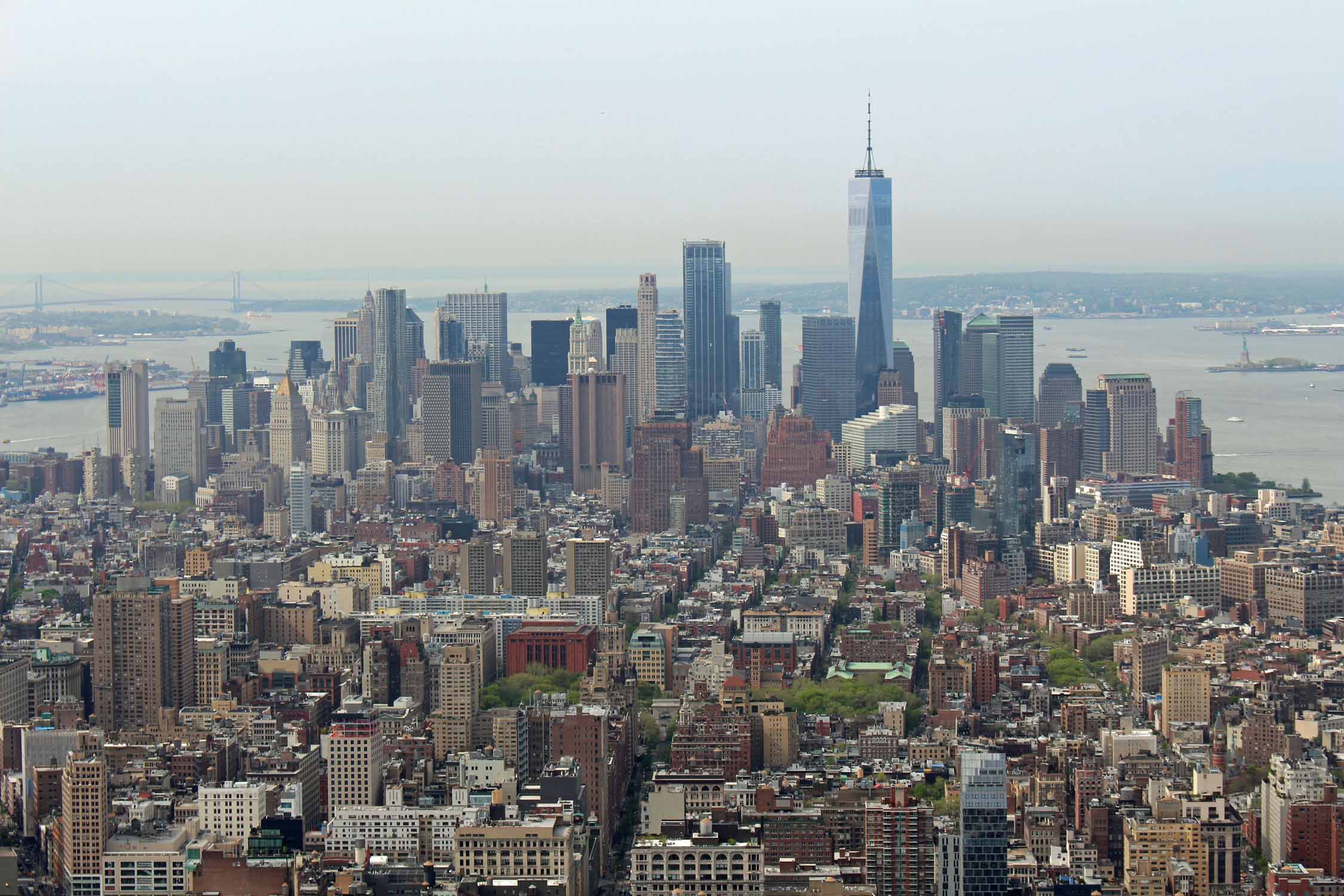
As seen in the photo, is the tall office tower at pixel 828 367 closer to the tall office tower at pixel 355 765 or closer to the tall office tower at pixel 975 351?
the tall office tower at pixel 975 351

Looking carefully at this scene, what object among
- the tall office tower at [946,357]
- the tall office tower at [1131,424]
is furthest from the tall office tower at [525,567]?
the tall office tower at [946,357]

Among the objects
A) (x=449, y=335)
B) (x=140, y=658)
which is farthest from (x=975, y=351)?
(x=140, y=658)

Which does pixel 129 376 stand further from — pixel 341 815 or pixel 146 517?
pixel 341 815

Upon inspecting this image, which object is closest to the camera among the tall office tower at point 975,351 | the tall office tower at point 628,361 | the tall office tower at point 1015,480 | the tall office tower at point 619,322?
the tall office tower at point 1015,480

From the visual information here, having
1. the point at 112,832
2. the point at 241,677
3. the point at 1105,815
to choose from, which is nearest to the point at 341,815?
the point at 112,832

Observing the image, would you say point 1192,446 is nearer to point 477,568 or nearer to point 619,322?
point 477,568

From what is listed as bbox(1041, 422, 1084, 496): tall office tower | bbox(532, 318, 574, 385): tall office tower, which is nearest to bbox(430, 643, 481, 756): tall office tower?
bbox(1041, 422, 1084, 496): tall office tower

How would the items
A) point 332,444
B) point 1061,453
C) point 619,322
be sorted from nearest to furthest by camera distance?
point 1061,453 < point 332,444 < point 619,322
